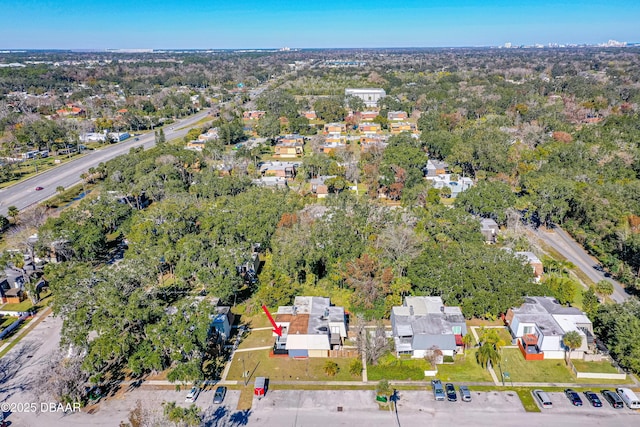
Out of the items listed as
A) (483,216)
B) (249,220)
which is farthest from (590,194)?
(249,220)

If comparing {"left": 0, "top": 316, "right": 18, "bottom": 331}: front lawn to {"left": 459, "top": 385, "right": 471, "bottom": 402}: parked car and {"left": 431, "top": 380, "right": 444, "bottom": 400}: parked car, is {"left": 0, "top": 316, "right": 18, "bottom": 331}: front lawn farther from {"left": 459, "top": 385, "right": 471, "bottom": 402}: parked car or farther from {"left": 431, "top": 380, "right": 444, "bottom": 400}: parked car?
{"left": 459, "top": 385, "right": 471, "bottom": 402}: parked car

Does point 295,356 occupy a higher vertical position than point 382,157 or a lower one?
lower

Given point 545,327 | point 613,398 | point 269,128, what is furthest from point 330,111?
point 613,398

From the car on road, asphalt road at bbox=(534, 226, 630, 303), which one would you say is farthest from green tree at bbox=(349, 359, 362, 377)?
asphalt road at bbox=(534, 226, 630, 303)

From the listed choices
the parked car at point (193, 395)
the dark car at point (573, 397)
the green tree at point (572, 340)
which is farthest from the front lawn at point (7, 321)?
the green tree at point (572, 340)

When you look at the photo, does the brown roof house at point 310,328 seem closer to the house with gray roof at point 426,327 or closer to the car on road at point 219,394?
the house with gray roof at point 426,327

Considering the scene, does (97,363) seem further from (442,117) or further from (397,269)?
(442,117)

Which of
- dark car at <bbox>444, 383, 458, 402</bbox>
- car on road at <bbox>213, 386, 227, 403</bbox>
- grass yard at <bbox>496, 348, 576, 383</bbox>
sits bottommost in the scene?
grass yard at <bbox>496, 348, 576, 383</bbox>
